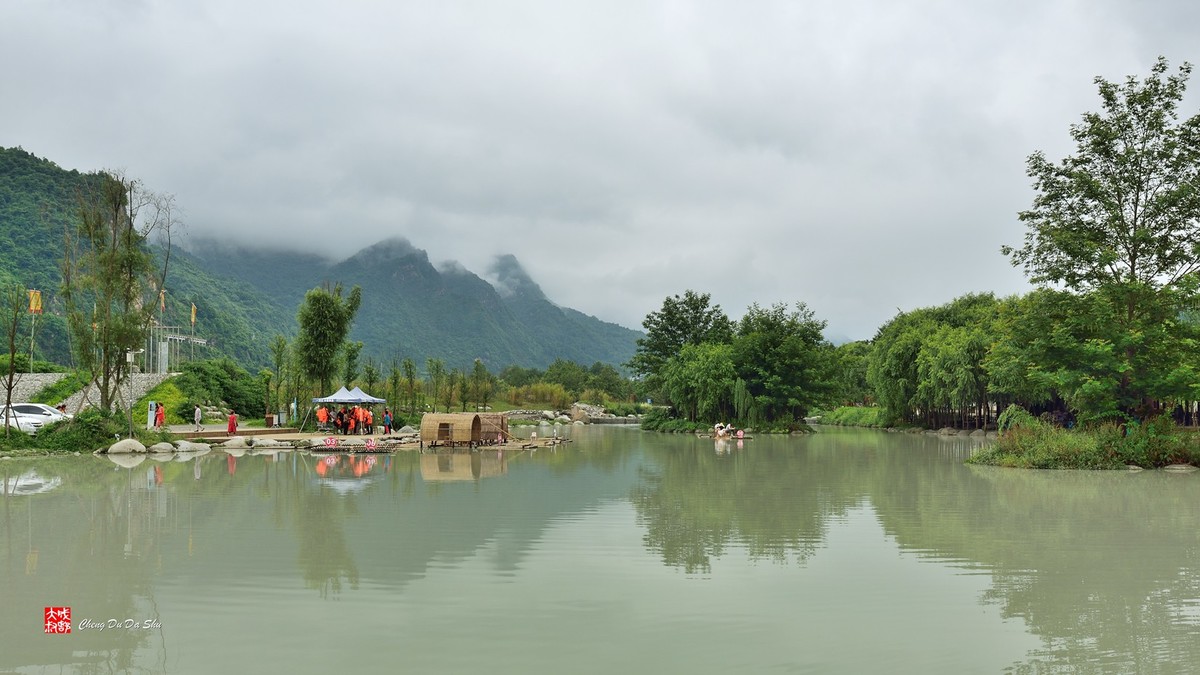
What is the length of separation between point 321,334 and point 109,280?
38.2ft

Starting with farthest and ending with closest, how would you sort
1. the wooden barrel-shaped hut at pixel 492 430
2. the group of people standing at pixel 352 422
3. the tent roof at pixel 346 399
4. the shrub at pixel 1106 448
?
the group of people standing at pixel 352 422 < the tent roof at pixel 346 399 < the wooden barrel-shaped hut at pixel 492 430 < the shrub at pixel 1106 448

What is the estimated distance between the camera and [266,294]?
162 metres

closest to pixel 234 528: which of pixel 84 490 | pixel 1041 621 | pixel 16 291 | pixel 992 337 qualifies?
pixel 84 490

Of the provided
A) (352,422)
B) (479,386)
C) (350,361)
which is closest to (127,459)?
(352,422)

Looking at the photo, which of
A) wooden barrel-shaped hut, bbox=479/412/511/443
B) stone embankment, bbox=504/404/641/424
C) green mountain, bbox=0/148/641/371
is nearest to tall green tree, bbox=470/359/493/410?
stone embankment, bbox=504/404/641/424

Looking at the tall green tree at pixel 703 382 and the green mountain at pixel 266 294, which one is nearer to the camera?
the tall green tree at pixel 703 382

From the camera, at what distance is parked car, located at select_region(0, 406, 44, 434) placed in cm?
2519

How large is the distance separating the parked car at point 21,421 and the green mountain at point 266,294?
9.16 metres

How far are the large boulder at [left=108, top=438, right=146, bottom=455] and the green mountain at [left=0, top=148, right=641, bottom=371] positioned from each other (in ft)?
39.8

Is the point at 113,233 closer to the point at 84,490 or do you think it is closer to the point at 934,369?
the point at 84,490

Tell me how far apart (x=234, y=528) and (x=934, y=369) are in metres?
39.1

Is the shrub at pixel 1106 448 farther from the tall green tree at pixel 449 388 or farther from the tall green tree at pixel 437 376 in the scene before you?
the tall green tree at pixel 449 388

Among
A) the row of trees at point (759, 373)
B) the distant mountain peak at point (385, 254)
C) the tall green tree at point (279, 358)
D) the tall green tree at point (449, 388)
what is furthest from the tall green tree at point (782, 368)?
the distant mountain peak at point (385, 254)

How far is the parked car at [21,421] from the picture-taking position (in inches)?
992
